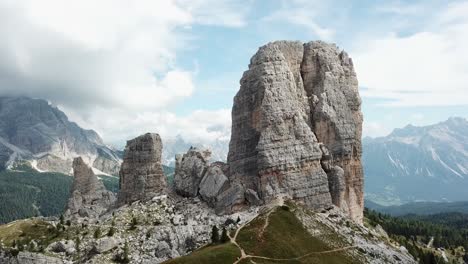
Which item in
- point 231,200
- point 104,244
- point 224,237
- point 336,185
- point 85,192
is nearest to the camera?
point 224,237

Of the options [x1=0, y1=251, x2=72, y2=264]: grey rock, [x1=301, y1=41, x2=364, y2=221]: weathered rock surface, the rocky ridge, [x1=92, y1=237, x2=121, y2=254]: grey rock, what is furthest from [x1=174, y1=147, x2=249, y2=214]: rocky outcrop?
[x1=0, y1=251, x2=72, y2=264]: grey rock

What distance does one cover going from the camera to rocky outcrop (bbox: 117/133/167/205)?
5546 inches

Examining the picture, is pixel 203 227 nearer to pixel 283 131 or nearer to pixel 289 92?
pixel 283 131

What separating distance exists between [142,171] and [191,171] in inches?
585

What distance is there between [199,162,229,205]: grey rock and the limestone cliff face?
286 centimetres

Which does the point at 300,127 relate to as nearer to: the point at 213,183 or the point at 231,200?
the point at 231,200

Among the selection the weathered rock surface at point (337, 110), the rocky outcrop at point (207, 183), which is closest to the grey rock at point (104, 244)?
the rocky outcrop at point (207, 183)

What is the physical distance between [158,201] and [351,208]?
5646cm

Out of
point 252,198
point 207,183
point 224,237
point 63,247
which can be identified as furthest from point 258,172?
point 63,247

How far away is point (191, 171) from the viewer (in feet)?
469

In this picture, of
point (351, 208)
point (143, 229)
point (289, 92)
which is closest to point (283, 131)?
point (289, 92)

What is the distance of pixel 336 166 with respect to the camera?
133 metres

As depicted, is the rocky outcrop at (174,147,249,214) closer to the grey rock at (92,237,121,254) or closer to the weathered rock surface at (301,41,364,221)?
the grey rock at (92,237,121,254)

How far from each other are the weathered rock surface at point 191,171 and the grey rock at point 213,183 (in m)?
4.54
